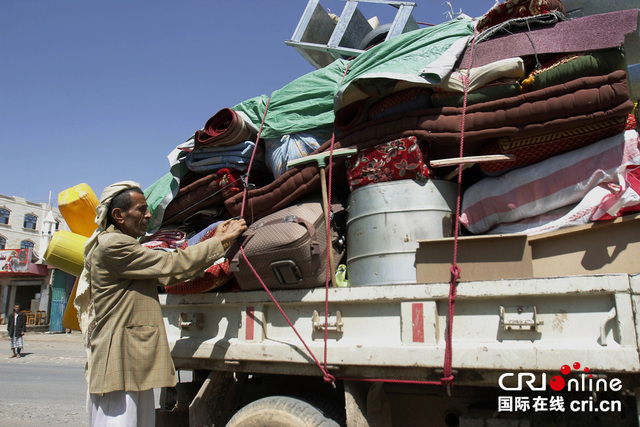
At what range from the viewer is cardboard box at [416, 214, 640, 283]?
180 centimetres

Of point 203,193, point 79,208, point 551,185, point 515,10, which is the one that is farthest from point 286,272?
point 515,10

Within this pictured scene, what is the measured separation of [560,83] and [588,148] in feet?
1.09

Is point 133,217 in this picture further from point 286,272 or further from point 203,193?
point 203,193

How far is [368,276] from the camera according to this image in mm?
2318

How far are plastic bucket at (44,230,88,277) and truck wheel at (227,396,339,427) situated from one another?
134cm

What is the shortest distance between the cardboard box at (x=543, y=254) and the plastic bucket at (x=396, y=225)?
20 cm

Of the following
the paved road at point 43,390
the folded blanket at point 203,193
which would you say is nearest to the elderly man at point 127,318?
the folded blanket at point 203,193

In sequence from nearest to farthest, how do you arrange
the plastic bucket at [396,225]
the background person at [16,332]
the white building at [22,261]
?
the plastic bucket at [396,225], the background person at [16,332], the white building at [22,261]

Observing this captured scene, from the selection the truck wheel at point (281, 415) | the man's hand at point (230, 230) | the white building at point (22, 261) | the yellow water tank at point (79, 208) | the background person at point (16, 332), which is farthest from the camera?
the white building at point (22, 261)

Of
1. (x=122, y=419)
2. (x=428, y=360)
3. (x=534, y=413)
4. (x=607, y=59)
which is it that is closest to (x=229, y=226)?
(x=122, y=419)

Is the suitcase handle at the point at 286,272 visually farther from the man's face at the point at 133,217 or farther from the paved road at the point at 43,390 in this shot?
the paved road at the point at 43,390

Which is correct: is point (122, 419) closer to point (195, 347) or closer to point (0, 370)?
point (195, 347)

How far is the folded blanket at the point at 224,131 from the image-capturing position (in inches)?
122

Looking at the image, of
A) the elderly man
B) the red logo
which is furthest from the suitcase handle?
the red logo
